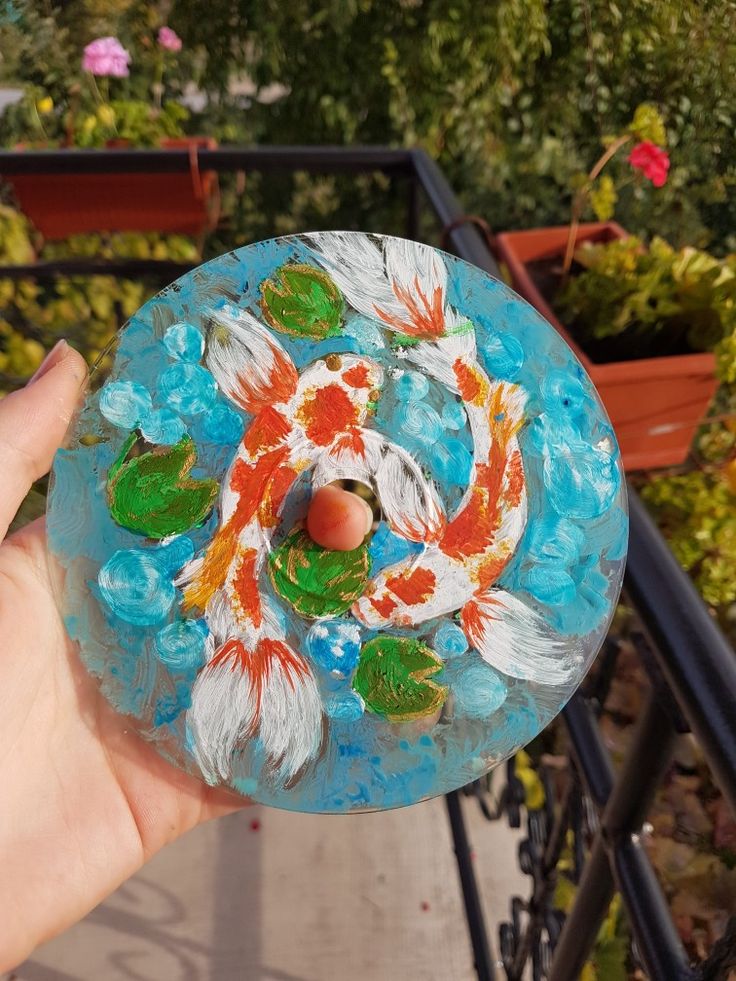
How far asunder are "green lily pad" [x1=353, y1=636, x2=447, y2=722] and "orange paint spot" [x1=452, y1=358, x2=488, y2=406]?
22 centimetres

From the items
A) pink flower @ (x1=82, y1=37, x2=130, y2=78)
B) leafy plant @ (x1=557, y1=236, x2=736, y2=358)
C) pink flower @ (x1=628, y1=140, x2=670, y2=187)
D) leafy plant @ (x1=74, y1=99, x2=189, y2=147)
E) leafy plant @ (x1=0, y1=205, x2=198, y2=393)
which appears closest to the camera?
pink flower @ (x1=628, y1=140, x2=670, y2=187)

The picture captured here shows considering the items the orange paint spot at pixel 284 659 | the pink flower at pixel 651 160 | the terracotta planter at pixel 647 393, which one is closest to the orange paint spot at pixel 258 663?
the orange paint spot at pixel 284 659

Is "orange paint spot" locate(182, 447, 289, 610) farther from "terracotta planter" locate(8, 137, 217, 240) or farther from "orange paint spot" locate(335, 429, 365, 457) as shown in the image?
"terracotta planter" locate(8, 137, 217, 240)

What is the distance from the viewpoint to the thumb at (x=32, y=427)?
655 millimetres

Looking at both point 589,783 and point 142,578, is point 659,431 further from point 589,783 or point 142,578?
point 142,578

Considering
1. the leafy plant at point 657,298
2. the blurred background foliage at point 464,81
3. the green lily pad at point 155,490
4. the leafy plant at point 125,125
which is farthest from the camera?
the leafy plant at point 125,125

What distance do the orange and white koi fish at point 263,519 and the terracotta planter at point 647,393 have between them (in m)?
0.73

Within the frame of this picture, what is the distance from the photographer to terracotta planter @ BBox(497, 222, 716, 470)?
1229mm

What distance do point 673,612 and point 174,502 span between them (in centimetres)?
42

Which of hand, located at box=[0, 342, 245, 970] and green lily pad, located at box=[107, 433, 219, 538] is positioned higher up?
green lily pad, located at box=[107, 433, 219, 538]

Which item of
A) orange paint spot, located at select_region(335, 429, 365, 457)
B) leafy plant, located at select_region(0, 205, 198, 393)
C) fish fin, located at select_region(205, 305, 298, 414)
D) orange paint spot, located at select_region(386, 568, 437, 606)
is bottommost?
leafy plant, located at select_region(0, 205, 198, 393)

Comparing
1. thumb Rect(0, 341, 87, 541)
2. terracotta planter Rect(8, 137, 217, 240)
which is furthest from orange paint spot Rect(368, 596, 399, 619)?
terracotta planter Rect(8, 137, 217, 240)

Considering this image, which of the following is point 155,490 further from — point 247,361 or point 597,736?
point 597,736

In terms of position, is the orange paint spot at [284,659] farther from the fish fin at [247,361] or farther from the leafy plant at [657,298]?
→ the leafy plant at [657,298]
